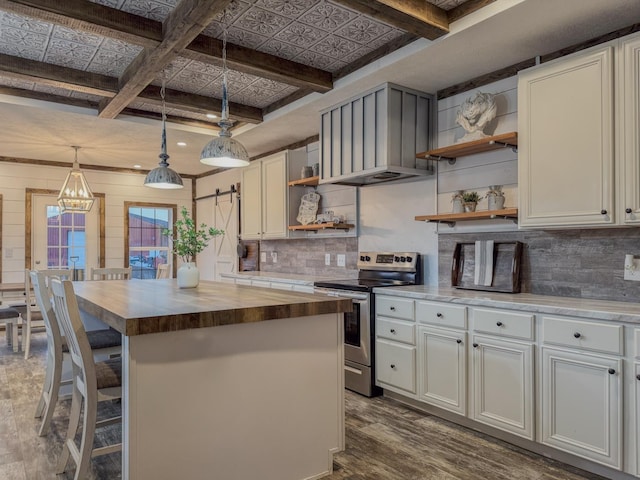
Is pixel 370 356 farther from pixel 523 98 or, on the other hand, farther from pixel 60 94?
pixel 60 94

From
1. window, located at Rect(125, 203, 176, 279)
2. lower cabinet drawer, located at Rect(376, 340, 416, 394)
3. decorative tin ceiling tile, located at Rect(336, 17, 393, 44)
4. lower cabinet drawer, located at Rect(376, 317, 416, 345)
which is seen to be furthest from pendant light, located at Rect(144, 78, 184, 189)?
window, located at Rect(125, 203, 176, 279)

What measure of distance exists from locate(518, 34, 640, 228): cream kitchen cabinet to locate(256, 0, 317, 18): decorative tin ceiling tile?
4.56 feet

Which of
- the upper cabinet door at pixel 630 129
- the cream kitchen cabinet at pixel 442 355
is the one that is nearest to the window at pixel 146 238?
the cream kitchen cabinet at pixel 442 355

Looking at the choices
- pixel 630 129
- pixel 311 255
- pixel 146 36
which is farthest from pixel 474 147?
pixel 311 255

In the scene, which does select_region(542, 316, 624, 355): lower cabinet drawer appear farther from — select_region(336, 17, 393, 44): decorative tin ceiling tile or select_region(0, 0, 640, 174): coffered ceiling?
select_region(336, 17, 393, 44): decorative tin ceiling tile

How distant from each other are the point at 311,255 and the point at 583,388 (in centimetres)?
331

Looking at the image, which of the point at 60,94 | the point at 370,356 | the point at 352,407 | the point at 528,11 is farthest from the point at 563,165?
the point at 60,94

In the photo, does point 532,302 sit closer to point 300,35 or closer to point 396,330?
point 396,330

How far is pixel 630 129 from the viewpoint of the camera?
2332 millimetres

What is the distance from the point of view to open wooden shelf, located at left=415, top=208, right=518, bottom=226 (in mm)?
2924

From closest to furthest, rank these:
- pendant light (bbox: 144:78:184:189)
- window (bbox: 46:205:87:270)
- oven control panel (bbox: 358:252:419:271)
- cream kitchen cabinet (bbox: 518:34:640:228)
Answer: cream kitchen cabinet (bbox: 518:34:640:228), pendant light (bbox: 144:78:184:189), oven control panel (bbox: 358:252:419:271), window (bbox: 46:205:87:270)

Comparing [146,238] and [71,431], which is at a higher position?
Answer: [146,238]

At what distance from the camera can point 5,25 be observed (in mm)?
2914

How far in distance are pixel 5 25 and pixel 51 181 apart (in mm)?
4204
